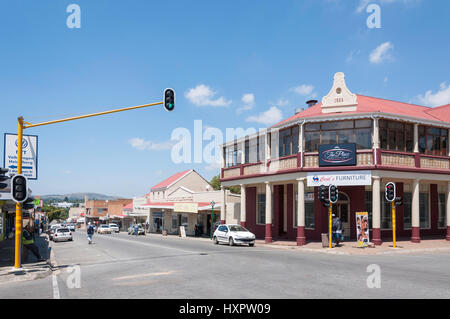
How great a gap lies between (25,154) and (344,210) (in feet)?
65.5

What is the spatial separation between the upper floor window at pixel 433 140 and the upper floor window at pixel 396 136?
1.24 metres

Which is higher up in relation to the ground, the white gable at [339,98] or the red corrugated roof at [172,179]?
the white gable at [339,98]

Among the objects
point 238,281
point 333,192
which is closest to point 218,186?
point 333,192

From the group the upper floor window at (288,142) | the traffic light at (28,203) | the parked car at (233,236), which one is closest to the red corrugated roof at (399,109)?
the upper floor window at (288,142)

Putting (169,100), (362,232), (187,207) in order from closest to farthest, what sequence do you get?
(169,100) → (362,232) → (187,207)

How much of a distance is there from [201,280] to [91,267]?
6.32 m

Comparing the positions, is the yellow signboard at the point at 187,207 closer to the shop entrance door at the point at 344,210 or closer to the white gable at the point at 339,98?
the shop entrance door at the point at 344,210

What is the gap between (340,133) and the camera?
1030 inches

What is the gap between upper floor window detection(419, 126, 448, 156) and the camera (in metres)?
27.9

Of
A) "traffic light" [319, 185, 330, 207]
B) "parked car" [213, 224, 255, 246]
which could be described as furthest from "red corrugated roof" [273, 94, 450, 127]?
"parked car" [213, 224, 255, 246]

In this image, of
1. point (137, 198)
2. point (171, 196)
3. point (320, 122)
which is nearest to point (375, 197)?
point (320, 122)

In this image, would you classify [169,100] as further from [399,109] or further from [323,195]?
[399,109]

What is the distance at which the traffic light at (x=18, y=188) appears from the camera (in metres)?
14.2
